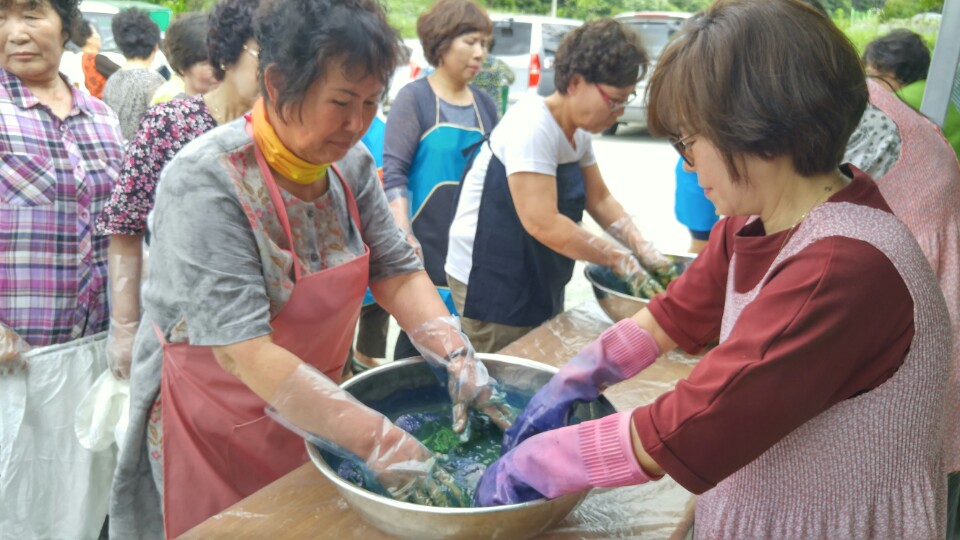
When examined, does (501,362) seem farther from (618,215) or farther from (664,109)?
(618,215)

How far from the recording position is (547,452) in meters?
1.17

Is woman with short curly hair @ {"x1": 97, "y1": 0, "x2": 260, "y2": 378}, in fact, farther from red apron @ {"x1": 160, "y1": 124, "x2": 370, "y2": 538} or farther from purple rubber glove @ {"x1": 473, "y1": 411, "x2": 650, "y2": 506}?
purple rubber glove @ {"x1": 473, "y1": 411, "x2": 650, "y2": 506}

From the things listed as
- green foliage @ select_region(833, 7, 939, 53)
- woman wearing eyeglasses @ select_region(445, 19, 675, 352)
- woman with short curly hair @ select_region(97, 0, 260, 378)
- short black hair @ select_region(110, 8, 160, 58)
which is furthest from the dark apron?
short black hair @ select_region(110, 8, 160, 58)

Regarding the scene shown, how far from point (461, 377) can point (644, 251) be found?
127cm

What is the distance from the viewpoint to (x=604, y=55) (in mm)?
2346

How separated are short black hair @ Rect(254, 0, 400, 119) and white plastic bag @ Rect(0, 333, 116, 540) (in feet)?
4.51

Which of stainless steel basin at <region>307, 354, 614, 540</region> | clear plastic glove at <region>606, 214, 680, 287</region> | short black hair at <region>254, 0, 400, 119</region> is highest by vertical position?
short black hair at <region>254, 0, 400, 119</region>

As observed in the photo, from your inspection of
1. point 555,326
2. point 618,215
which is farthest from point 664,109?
point 618,215

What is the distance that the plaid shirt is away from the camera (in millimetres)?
2115

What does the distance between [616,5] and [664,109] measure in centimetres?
1395

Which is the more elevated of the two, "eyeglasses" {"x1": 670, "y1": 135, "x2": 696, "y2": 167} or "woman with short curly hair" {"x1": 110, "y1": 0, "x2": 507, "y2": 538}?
"eyeglasses" {"x1": 670, "y1": 135, "x2": 696, "y2": 167}

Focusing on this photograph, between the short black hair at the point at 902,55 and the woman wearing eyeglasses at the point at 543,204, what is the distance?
1.74m

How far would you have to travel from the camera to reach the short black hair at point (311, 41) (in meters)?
1.32

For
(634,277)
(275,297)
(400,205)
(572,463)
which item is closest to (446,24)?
(400,205)
